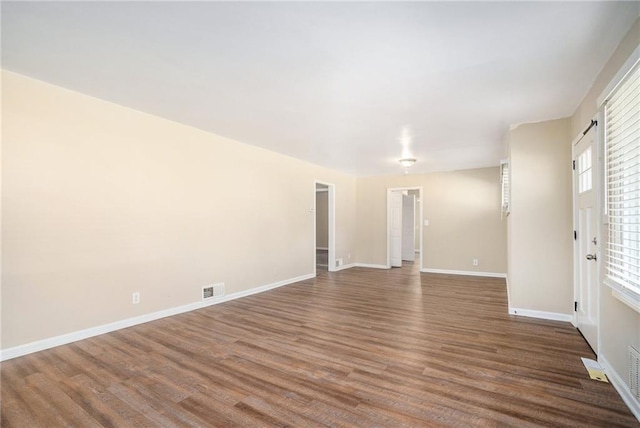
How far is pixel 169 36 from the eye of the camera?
6.64 feet

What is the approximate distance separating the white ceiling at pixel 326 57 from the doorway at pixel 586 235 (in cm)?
56

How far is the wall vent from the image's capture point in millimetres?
4186

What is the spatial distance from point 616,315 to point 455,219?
16.3 feet

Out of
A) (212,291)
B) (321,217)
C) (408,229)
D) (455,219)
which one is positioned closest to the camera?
(212,291)

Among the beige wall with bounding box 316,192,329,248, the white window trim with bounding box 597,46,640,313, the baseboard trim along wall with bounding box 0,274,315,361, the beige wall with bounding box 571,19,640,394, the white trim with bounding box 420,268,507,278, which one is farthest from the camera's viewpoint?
the beige wall with bounding box 316,192,329,248

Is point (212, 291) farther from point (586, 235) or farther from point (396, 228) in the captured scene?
point (396, 228)

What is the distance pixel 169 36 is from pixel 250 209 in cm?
308

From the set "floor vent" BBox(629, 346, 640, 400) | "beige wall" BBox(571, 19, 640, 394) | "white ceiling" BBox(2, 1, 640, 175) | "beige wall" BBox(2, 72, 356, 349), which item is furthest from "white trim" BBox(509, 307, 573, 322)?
"beige wall" BBox(2, 72, 356, 349)

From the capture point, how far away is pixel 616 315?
2129mm

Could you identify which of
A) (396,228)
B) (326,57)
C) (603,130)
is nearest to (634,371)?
(603,130)

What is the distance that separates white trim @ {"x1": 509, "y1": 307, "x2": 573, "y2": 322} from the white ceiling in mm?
2277

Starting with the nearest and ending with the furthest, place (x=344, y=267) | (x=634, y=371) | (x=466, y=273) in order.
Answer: (x=634, y=371) < (x=466, y=273) < (x=344, y=267)

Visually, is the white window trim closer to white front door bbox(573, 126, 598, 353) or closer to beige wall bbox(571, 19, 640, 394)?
beige wall bbox(571, 19, 640, 394)

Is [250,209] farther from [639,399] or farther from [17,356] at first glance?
[639,399]
